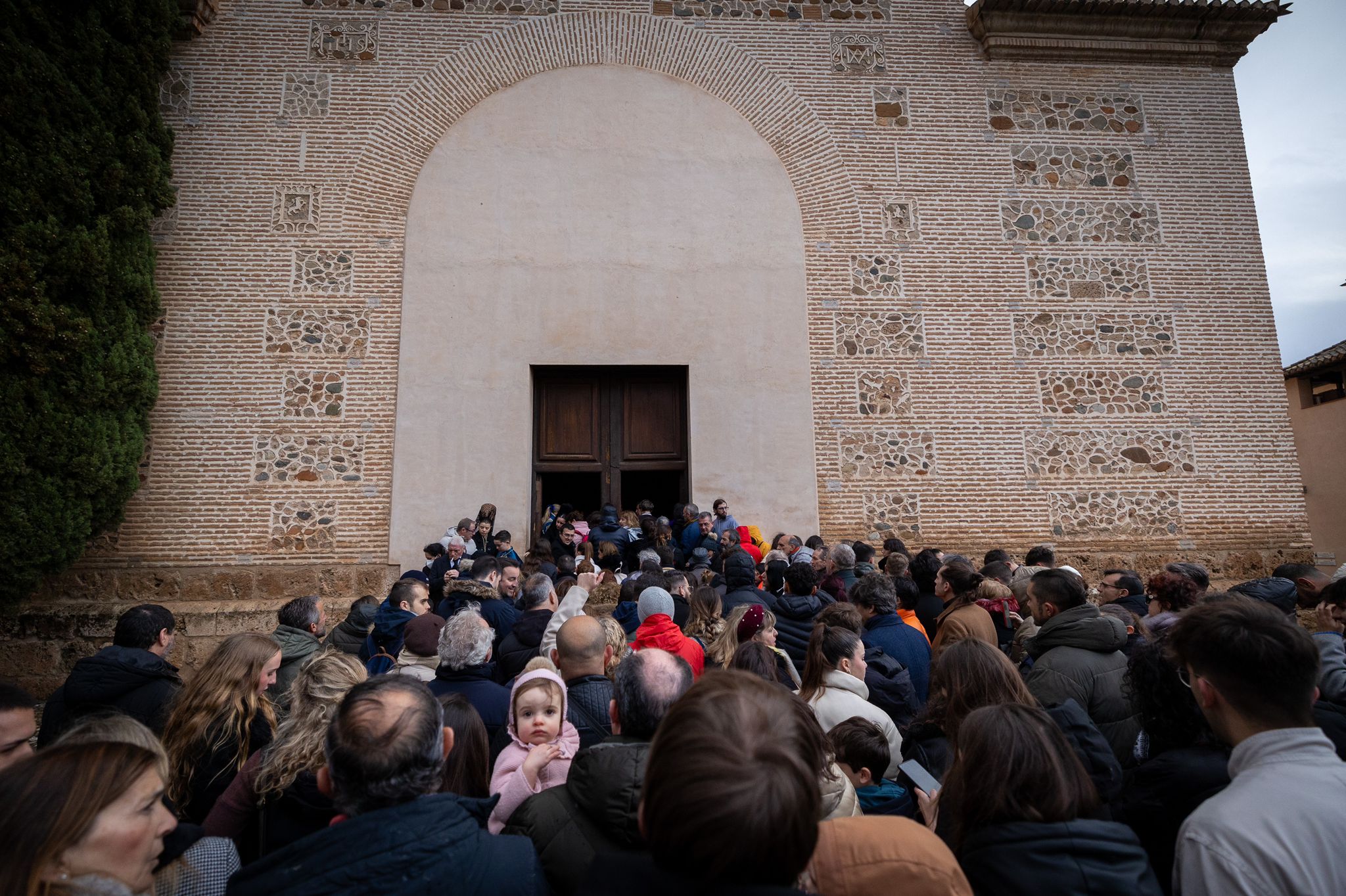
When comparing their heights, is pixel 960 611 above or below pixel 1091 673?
above

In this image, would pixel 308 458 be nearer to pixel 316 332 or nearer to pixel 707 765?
pixel 316 332

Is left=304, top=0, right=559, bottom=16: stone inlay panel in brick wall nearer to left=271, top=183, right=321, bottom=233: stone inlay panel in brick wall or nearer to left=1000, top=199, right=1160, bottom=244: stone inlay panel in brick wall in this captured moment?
left=271, top=183, right=321, bottom=233: stone inlay panel in brick wall

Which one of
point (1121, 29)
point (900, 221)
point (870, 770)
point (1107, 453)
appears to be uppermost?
point (1121, 29)

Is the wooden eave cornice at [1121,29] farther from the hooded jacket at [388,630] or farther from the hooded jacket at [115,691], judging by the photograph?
the hooded jacket at [115,691]

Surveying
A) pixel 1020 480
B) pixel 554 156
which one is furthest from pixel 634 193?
pixel 1020 480

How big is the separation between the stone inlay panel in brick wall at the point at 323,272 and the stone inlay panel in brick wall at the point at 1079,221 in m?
8.34

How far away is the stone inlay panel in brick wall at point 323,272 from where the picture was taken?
10281 millimetres

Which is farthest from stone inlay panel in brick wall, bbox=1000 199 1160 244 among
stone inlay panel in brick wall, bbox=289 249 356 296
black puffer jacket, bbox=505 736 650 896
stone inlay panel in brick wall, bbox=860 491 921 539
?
black puffer jacket, bbox=505 736 650 896

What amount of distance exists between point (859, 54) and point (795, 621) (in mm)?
9200

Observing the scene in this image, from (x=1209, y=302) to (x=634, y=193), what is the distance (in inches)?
300

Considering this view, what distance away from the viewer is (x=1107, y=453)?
10641mm

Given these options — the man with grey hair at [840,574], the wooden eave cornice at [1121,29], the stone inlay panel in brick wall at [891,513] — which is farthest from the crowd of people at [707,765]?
the wooden eave cornice at [1121,29]

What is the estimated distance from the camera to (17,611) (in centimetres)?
900

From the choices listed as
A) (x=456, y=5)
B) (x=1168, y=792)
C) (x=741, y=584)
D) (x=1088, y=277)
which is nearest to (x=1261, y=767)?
(x=1168, y=792)
